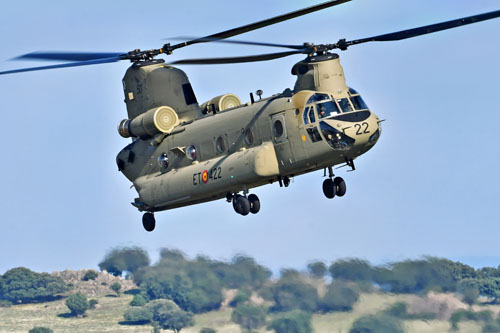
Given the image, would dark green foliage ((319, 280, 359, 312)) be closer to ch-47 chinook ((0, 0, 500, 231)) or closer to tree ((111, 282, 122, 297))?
ch-47 chinook ((0, 0, 500, 231))

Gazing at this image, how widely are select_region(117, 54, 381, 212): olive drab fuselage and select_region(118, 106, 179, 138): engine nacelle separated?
0.03 metres

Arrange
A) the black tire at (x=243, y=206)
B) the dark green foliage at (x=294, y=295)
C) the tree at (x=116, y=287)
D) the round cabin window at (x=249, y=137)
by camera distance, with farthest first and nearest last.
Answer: the tree at (x=116, y=287) < the dark green foliage at (x=294, y=295) < the black tire at (x=243, y=206) < the round cabin window at (x=249, y=137)

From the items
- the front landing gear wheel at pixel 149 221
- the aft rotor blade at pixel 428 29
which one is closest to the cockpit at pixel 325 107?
the aft rotor blade at pixel 428 29

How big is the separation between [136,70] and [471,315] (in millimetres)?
15265

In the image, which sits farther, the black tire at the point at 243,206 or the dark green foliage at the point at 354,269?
the dark green foliage at the point at 354,269

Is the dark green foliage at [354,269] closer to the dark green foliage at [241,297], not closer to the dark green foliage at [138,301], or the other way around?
the dark green foliage at [241,297]

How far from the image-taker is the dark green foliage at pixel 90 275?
Result: 59306 millimetres

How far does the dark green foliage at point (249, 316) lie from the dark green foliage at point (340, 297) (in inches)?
104

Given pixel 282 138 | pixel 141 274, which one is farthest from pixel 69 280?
pixel 282 138

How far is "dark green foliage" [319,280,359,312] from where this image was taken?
45.9 metres

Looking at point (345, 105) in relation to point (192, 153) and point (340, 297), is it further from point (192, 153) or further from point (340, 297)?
point (340, 297)

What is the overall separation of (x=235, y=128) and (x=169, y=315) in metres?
16.6

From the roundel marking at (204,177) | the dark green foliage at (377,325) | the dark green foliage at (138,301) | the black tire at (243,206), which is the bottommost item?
the dark green foliage at (377,325)

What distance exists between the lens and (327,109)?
3644 cm
